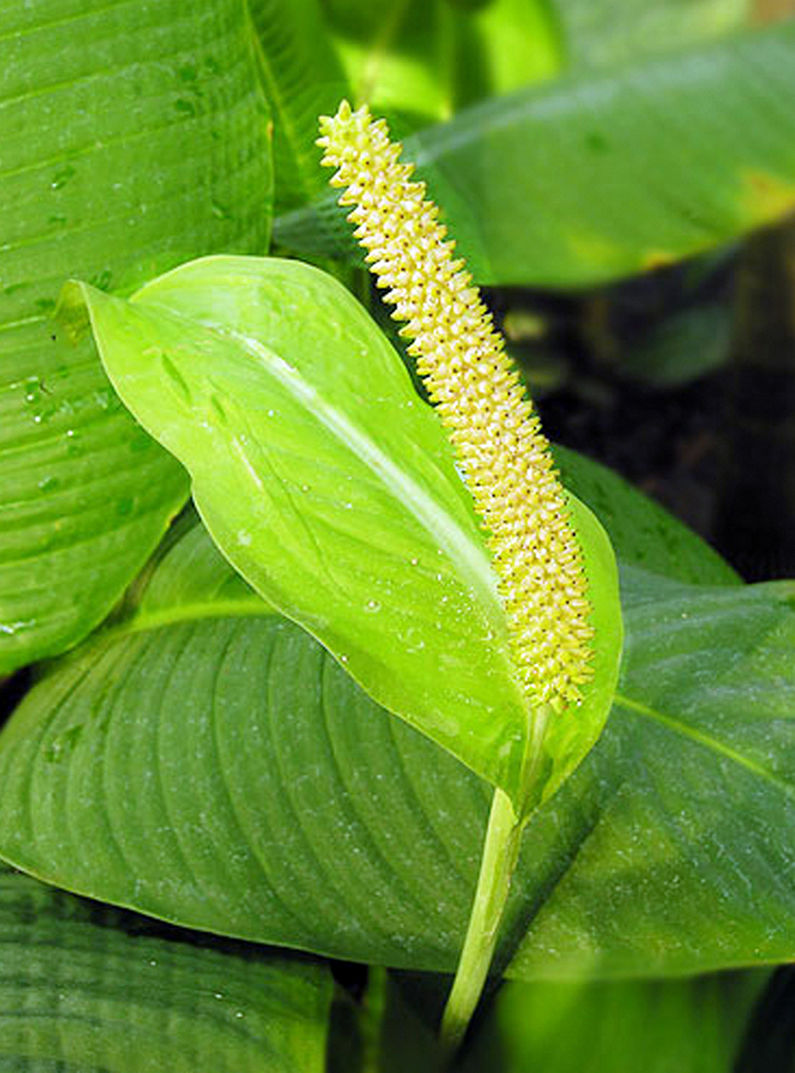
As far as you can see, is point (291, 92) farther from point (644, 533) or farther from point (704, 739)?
point (704, 739)

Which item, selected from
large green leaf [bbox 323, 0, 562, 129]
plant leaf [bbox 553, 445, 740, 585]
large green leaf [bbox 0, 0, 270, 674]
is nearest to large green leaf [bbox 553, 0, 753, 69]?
large green leaf [bbox 323, 0, 562, 129]

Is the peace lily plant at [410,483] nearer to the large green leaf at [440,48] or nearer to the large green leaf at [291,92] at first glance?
the large green leaf at [291,92]

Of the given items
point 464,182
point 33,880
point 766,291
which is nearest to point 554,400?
point 464,182

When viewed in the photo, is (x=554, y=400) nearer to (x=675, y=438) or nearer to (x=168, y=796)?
(x=168, y=796)

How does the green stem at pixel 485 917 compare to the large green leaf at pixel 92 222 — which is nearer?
the green stem at pixel 485 917

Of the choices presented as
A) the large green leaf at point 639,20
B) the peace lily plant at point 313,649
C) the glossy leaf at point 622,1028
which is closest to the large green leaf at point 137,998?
the peace lily plant at point 313,649
